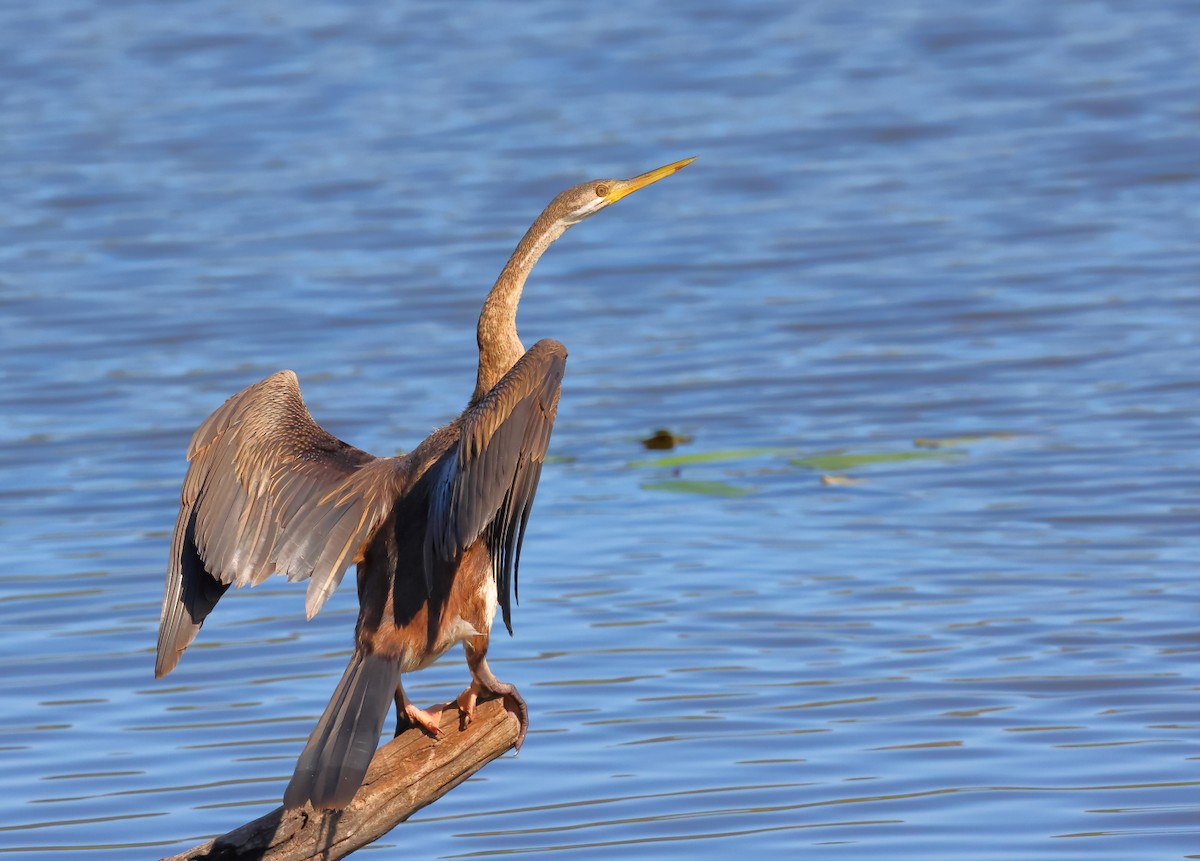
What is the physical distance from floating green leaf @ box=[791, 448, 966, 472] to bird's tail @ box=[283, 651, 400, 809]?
537 cm

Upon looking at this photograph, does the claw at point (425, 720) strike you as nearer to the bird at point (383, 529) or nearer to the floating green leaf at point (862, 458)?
the bird at point (383, 529)

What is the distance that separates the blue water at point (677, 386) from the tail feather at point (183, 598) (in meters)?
1.28

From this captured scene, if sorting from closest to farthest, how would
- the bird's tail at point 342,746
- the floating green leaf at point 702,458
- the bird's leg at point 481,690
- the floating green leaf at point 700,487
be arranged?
the bird's tail at point 342,746, the bird's leg at point 481,690, the floating green leaf at point 700,487, the floating green leaf at point 702,458

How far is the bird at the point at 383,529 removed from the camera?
4914mm

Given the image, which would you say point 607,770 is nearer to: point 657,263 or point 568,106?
point 657,263

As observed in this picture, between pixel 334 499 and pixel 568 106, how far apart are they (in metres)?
13.6

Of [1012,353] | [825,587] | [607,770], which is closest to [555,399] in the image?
[607,770]

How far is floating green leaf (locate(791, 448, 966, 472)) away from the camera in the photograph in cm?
997

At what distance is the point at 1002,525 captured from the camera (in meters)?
9.14

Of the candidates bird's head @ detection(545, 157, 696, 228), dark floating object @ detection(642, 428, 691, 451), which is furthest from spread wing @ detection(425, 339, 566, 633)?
dark floating object @ detection(642, 428, 691, 451)

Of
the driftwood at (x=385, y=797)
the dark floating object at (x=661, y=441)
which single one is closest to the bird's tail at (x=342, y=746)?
the driftwood at (x=385, y=797)

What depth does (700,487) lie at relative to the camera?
9.80 meters

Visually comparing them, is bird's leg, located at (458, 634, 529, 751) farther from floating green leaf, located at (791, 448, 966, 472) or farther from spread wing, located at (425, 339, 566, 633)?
floating green leaf, located at (791, 448, 966, 472)

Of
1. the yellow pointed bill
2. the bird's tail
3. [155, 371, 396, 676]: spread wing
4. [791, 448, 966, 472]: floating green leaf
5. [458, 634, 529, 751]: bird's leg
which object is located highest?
the yellow pointed bill
